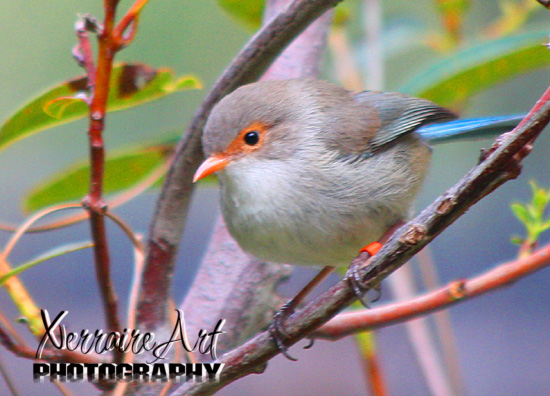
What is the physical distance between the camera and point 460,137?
5.99ft

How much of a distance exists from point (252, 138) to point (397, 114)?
1.49 ft

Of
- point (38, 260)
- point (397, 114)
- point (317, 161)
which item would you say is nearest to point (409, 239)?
point (317, 161)

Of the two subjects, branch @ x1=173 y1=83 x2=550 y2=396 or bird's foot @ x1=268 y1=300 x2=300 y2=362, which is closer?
branch @ x1=173 y1=83 x2=550 y2=396

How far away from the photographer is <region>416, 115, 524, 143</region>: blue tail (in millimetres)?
1671

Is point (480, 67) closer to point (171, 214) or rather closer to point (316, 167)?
Answer: point (316, 167)

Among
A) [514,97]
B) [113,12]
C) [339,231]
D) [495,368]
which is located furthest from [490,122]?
[514,97]

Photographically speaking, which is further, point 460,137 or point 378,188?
point 460,137

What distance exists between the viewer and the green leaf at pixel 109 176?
6.64ft

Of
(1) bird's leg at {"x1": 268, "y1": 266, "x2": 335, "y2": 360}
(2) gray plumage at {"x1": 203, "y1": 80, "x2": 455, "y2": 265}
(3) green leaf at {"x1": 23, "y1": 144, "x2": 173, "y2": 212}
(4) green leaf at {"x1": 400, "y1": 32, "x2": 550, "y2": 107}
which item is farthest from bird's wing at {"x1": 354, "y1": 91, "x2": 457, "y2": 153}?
(3) green leaf at {"x1": 23, "y1": 144, "x2": 173, "y2": 212}

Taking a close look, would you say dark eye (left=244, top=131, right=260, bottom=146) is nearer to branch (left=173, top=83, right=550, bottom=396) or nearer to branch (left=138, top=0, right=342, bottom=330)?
branch (left=138, top=0, right=342, bottom=330)

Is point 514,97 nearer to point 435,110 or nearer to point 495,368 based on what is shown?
point 495,368

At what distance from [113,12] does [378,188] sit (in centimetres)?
83

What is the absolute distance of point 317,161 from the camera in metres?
1.70

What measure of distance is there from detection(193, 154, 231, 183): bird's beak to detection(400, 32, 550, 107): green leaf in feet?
2.76
